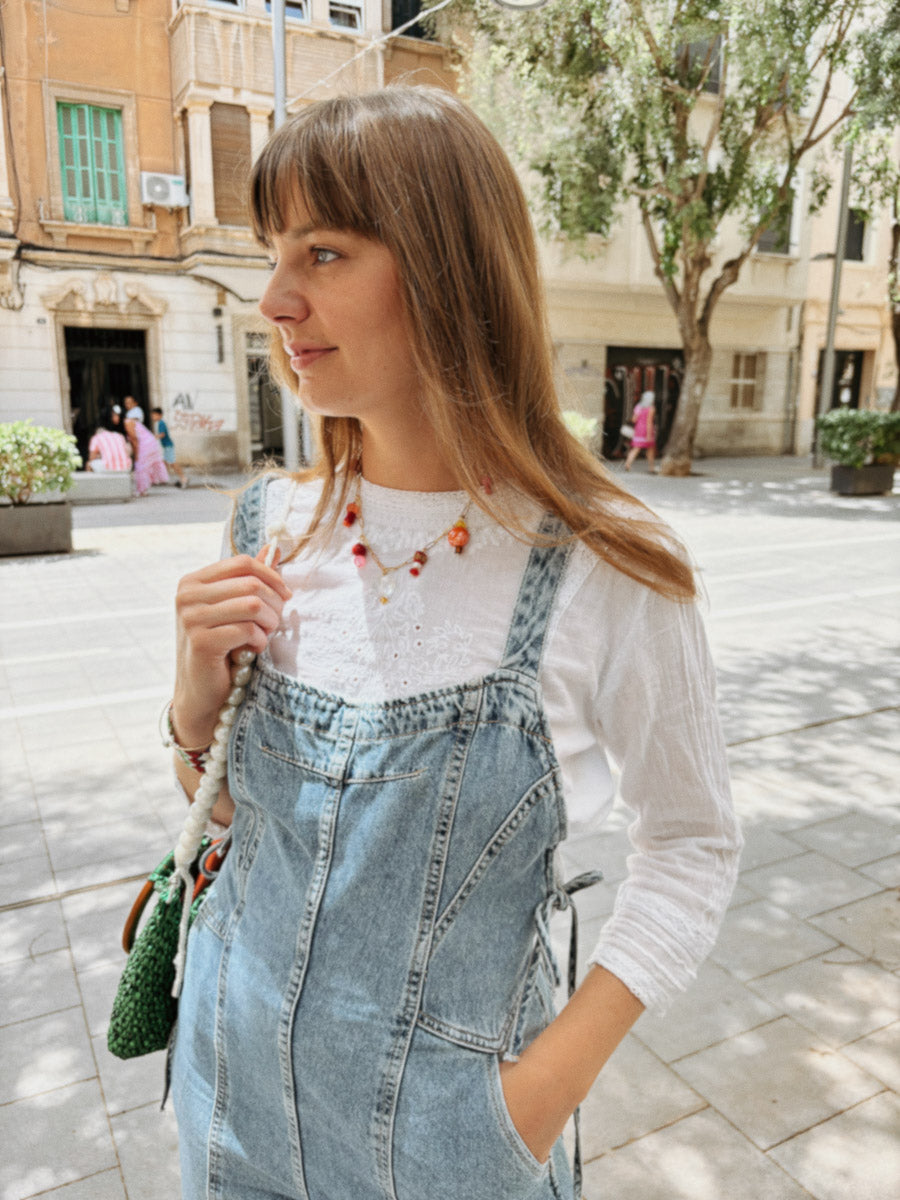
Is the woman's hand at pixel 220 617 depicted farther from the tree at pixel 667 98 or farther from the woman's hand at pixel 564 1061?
the tree at pixel 667 98

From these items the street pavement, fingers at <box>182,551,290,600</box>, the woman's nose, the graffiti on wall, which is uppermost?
the woman's nose

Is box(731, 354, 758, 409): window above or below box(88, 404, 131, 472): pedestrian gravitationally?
→ above

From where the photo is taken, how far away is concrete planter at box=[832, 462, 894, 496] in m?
14.0

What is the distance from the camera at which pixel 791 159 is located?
1445 cm

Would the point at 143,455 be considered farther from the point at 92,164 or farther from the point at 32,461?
the point at 32,461

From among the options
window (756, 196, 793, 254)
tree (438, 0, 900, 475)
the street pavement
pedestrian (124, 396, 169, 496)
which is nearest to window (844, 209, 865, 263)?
window (756, 196, 793, 254)

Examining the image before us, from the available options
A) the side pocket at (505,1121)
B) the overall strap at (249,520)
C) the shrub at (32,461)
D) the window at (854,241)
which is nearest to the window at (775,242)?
the window at (854,241)

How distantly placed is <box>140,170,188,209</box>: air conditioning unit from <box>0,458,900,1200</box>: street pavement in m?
11.6

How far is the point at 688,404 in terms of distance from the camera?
16.6 m

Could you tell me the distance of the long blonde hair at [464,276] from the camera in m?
1.03

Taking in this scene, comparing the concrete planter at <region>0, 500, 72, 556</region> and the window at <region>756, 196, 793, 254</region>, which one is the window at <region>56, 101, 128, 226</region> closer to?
A: the concrete planter at <region>0, 500, 72, 556</region>

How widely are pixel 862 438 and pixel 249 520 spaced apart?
1390 cm

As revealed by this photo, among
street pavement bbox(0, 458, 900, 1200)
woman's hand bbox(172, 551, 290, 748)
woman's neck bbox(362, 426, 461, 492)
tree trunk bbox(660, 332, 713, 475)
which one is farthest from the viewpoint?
tree trunk bbox(660, 332, 713, 475)

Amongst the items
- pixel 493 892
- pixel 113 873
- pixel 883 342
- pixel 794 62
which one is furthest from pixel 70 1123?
pixel 883 342
